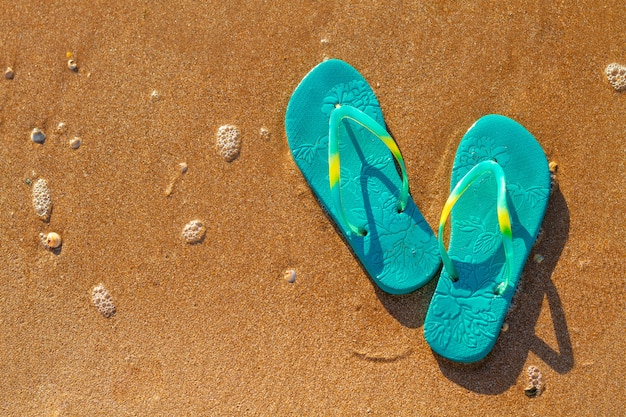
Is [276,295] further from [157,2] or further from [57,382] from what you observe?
[157,2]

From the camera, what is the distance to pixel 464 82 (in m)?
2.37

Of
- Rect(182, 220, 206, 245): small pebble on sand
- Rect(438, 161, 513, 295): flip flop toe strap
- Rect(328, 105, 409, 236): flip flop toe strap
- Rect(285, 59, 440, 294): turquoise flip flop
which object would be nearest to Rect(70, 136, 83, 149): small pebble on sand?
Rect(182, 220, 206, 245): small pebble on sand

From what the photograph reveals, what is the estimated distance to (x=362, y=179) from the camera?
240cm

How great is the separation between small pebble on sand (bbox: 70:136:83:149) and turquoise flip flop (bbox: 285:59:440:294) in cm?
104

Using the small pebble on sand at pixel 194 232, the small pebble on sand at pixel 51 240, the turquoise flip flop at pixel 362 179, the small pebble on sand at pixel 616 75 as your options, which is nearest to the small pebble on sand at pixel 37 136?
the small pebble on sand at pixel 51 240

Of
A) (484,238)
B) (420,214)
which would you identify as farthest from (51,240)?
(484,238)

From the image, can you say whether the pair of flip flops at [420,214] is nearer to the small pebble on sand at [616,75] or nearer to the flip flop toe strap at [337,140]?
the flip flop toe strap at [337,140]

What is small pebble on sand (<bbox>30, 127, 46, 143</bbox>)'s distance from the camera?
2.42 meters

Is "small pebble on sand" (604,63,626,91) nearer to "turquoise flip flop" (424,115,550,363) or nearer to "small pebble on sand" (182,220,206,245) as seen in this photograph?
"turquoise flip flop" (424,115,550,363)

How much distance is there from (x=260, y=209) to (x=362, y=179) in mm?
524

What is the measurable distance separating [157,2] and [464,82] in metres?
1.56

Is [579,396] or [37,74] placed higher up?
[37,74]

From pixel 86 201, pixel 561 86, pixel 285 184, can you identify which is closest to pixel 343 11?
pixel 285 184

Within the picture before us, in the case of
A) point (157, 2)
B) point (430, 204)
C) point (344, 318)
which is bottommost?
point (344, 318)
